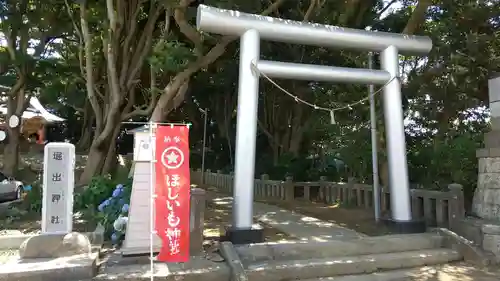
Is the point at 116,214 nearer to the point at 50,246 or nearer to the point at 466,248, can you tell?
the point at 50,246

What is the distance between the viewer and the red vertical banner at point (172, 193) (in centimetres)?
509

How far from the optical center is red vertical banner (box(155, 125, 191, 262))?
509cm

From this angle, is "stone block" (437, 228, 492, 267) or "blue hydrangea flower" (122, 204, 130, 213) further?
"blue hydrangea flower" (122, 204, 130, 213)

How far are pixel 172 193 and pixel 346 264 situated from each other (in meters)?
2.80

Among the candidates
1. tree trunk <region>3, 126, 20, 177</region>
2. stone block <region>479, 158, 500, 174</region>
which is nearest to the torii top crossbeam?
stone block <region>479, 158, 500, 174</region>

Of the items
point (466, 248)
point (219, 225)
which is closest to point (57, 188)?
point (219, 225)

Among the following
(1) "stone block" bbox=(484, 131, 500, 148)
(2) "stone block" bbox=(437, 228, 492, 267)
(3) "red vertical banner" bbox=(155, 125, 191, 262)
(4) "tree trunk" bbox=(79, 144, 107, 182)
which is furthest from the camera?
(4) "tree trunk" bbox=(79, 144, 107, 182)

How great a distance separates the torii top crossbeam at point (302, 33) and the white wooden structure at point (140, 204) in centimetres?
223

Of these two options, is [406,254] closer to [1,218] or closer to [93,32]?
[1,218]

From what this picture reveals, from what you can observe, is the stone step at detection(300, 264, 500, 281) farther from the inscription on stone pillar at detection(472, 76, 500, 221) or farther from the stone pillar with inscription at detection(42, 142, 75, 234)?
the stone pillar with inscription at detection(42, 142, 75, 234)

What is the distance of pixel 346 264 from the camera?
600 cm

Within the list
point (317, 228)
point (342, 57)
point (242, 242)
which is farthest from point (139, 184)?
point (342, 57)

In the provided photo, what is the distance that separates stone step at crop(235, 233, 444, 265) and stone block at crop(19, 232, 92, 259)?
235 centimetres

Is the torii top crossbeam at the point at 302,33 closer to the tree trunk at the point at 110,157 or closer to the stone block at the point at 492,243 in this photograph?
the stone block at the point at 492,243
